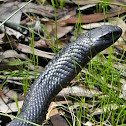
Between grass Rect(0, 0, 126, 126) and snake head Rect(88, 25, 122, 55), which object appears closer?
grass Rect(0, 0, 126, 126)

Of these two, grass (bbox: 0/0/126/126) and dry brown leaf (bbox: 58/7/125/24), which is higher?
dry brown leaf (bbox: 58/7/125/24)

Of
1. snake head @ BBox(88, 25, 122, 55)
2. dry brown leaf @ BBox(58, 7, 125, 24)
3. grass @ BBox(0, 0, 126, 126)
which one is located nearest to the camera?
grass @ BBox(0, 0, 126, 126)

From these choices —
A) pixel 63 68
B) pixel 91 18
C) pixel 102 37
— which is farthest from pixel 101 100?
pixel 91 18

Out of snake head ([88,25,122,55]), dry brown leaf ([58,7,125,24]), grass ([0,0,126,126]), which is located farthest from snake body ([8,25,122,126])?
dry brown leaf ([58,7,125,24])

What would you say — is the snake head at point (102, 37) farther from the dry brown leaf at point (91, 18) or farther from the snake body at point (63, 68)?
the dry brown leaf at point (91, 18)

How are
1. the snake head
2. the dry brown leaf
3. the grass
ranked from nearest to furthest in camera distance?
1. the grass
2. the snake head
3. the dry brown leaf

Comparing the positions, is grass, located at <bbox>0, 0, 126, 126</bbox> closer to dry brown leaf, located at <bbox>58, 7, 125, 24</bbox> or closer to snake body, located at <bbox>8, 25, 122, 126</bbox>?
snake body, located at <bbox>8, 25, 122, 126</bbox>

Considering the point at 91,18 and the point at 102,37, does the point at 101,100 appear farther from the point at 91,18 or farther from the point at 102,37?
the point at 91,18
